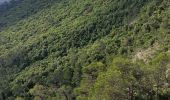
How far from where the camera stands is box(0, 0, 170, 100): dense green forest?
54.6 meters

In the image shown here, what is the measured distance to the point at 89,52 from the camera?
311ft

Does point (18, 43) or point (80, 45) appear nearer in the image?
point (80, 45)

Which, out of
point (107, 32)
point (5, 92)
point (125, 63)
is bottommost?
point (5, 92)

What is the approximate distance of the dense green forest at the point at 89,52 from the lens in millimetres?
54562

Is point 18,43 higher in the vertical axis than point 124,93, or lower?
lower

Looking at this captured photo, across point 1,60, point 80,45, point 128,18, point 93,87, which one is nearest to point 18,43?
point 1,60

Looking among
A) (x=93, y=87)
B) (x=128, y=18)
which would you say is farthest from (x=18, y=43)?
(x=93, y=87)

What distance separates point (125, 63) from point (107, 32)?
49.0 m

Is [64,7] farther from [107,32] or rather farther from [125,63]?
[125,63]

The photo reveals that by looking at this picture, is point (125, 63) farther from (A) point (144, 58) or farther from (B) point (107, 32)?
(B) point (107, 32)

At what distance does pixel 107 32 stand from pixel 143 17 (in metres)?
10.9

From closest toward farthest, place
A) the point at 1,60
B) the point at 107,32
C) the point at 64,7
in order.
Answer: the point at 107,32 → the point at 1,60 → the point at 64,7

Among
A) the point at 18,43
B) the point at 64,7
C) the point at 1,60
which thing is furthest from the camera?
the point at 64,7

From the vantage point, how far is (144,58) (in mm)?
76062
